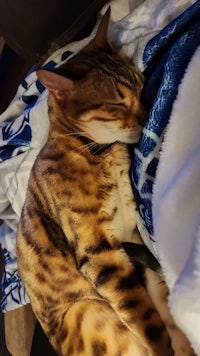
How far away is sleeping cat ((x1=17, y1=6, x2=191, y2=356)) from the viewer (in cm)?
108

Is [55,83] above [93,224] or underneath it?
above

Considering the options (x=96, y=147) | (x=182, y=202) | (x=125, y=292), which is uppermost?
(x=182, y=202)

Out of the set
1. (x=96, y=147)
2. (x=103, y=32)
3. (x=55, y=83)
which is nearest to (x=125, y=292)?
(x=96, y=147)

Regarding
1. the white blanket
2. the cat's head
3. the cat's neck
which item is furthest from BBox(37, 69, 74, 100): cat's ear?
the white blanket

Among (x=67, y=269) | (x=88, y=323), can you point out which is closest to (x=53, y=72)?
(x=67, y=269)

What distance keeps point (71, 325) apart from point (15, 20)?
2.43 ft

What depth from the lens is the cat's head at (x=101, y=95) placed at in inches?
42.9

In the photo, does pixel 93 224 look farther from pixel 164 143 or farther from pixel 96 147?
pixel 164 143

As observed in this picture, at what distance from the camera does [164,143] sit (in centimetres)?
85

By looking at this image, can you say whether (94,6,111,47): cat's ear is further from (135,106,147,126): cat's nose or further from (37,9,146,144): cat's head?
(135,106,147,126): cat's nose

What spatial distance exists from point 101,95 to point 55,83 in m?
0.10

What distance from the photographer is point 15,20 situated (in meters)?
1.40

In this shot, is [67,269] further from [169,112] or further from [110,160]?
[169,112]

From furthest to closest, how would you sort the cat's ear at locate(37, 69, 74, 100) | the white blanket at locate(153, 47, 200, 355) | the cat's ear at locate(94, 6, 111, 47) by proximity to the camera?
1. the cat's ear at locate(94, 6, 111, 47)
2. the cat's ear at locate(37, 69, 74, 100)
3. the white blanket at locate(153, 47, 200, 355)
